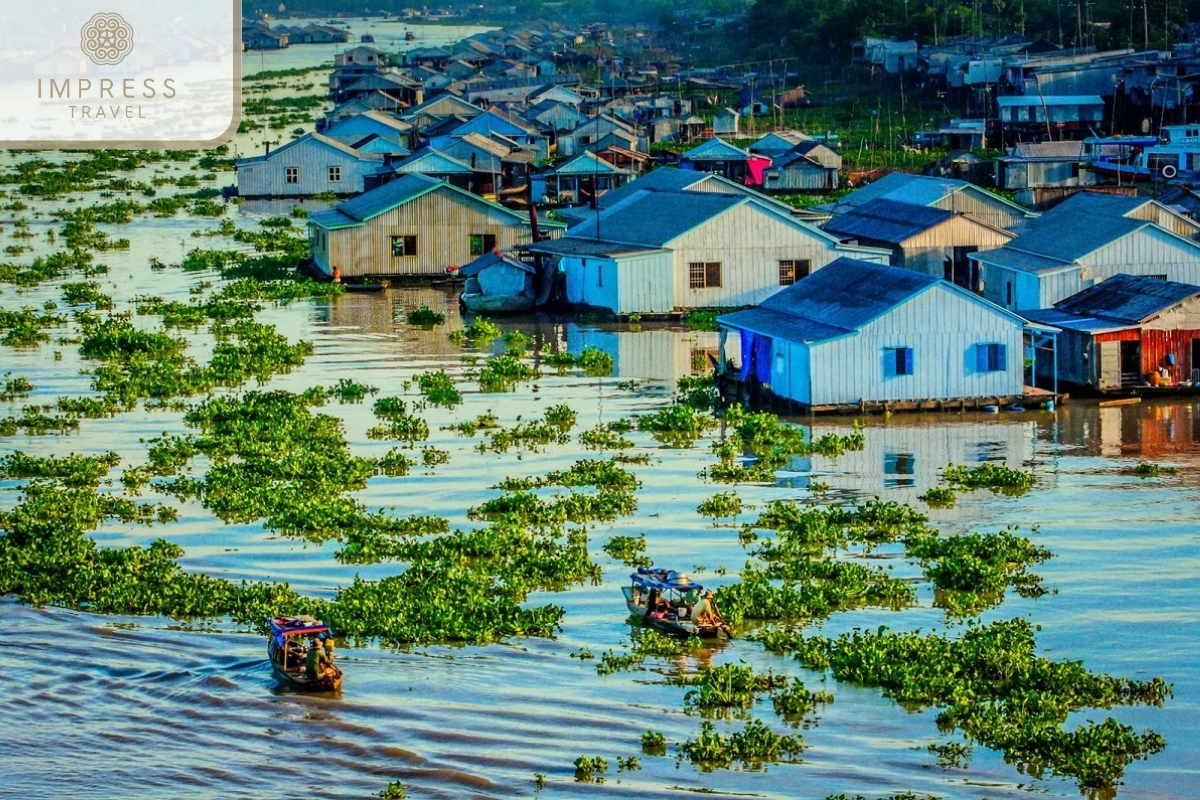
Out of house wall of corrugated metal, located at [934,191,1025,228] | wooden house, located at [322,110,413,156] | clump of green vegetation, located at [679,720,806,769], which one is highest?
wooden house, located at [322,110,413,156]

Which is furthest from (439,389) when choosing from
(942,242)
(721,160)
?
(721,160)

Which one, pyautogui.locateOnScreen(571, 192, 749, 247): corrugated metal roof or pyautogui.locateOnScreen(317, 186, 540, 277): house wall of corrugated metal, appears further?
pyautogui.locateOnScreen(317, 186, 540, 277): house wall of corrugated metal

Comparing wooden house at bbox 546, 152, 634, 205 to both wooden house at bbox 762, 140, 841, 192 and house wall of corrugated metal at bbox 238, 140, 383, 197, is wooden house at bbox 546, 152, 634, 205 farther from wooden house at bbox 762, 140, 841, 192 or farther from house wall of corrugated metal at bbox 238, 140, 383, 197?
house wall of corrugated metal at bbox 238, 140, 383, 197

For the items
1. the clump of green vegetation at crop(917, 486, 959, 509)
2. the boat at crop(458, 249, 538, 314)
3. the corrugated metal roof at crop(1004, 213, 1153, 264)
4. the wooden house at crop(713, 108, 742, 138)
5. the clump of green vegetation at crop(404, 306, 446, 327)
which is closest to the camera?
the clump of green vegetation at crop(917, 486, 959, 509)

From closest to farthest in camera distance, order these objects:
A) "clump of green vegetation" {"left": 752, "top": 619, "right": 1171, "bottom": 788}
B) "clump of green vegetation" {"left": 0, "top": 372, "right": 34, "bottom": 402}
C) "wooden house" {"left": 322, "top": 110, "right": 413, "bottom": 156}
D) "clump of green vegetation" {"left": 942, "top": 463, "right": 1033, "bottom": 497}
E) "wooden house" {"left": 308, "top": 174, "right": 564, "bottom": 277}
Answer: "clump of green vegetation" {"left": 752, "top": 619, "right": 1171, "bottom": 788}, "clump of green vegetation" {"left": 942, "top": 463, "right": 1033, "bottom": 497}, "clump of green vegetation" {"left": 0, "top": 372, "right": 34, "bottom": 402}, "wooden house" {"left": 308, "top": 174, "right": 564, "bottom": 277}, "wooden house" {"left": 322, "top": 110, "right": 413, "bottom": 156}

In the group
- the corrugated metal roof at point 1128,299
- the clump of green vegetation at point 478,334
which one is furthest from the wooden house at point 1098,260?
the clump of green vegetation at point 478,334

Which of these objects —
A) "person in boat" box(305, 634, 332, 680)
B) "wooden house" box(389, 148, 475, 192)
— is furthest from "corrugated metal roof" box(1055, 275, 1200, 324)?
"wooden house" box(389, 148, 475, 192)

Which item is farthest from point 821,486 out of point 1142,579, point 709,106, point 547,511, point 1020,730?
point 709,106
